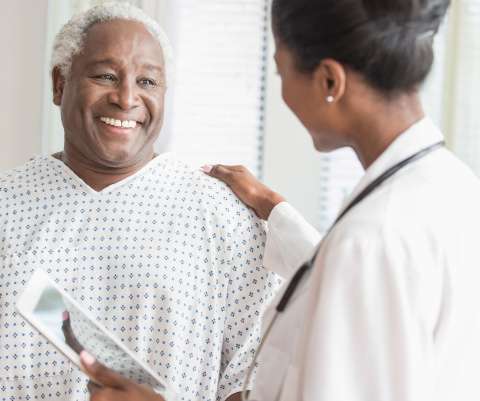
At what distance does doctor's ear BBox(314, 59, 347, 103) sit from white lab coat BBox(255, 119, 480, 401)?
0.10 meters

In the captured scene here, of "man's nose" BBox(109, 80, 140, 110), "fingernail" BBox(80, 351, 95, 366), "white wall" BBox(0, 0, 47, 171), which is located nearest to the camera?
"fingernail" BBox(80, 351, 95, 366)

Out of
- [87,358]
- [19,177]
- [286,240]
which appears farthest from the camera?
[19,177]

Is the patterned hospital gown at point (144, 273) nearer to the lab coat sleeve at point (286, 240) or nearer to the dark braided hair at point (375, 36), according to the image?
the lab coat sleeve at point (286, 240)

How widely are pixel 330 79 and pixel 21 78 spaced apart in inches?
74.2

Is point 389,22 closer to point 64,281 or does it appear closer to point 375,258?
point 375,258

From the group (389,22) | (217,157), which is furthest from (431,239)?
(217,157)

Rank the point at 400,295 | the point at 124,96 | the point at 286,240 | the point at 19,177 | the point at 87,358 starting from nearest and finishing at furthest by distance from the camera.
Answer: the point at 400,295 → the point at 87,358 → the point at 286,240 → the point at 124,96 → the point at 19,177

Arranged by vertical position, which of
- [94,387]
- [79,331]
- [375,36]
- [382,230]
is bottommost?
[94,387]

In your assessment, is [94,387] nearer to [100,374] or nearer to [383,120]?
[100,374]

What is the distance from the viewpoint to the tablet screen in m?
1.16

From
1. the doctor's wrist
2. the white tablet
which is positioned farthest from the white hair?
the white tablet

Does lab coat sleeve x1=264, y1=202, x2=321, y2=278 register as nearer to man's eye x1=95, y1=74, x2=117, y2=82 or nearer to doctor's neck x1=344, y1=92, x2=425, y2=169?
man's eye x1=95, y1=74, x2=117, y2=82

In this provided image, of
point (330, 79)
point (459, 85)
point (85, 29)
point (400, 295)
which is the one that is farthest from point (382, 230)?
point (459, 85)

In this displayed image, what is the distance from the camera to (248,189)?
1770mm
